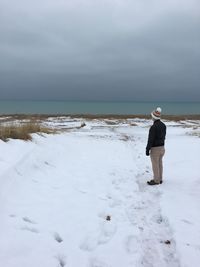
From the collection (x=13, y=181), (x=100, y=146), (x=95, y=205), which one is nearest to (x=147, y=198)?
(x=95, y=205)

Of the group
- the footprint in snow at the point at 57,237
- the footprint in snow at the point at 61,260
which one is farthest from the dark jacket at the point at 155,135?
the footprint in snow at the point at 61,260

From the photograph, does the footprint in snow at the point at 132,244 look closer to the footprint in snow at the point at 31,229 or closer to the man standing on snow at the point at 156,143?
the footprint in snow at the point at 31,229

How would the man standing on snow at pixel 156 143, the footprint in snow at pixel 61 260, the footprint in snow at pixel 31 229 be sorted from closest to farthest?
1. the footprint in snow at pixel 61 260
2. the footprint in snow at pixel 31 229
3. the man standing on snow at pixel 156 143

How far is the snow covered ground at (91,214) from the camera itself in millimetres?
5082

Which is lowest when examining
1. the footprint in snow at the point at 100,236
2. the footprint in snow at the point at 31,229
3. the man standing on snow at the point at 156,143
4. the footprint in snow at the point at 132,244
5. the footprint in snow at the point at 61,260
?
the footprint in snow at the point at 132,244

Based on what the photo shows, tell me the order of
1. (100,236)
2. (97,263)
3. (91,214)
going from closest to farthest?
(97,263), (100,236), (91,214)

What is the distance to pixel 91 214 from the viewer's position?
6.82 metres

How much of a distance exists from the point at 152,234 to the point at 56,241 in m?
1.67

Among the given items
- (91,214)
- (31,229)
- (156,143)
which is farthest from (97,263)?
(156,143)

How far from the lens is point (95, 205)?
24.3 ft

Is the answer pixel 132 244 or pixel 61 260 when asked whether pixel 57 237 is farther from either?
pixel 132 244

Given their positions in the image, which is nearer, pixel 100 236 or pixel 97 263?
pixel 97 263

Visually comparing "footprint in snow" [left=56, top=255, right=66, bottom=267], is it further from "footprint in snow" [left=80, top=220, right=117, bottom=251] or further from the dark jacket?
the dark jacket

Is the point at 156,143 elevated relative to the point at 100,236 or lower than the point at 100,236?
elevated
